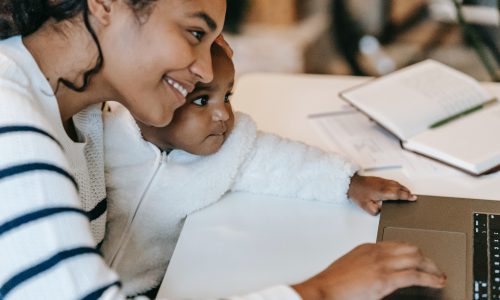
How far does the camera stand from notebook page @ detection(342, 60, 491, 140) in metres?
1.27

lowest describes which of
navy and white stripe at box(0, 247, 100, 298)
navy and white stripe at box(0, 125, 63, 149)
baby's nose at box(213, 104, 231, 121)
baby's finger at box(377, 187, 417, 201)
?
navy and white stripe at box(0, 247, 100, 298)

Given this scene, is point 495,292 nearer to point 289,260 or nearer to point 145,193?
point 289,260

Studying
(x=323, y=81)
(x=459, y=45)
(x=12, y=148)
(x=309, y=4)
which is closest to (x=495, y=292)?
(x=12, y=148)

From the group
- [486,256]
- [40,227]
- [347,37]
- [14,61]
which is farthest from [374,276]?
[347,37]

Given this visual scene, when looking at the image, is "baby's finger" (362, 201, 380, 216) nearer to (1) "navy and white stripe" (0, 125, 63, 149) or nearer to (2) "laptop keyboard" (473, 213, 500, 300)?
(2) "laptop keyboard" (473, 213, 500, 300)

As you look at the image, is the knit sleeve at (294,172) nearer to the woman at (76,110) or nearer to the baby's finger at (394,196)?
the baby's finger at (394,196)

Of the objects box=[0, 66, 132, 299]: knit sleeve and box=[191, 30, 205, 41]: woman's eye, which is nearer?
box=[0, 66, 132, 299]: knit sleeve

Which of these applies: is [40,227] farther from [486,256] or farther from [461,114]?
[461,114]

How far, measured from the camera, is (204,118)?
1.10 m

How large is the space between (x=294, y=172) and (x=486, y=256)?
0.32 m

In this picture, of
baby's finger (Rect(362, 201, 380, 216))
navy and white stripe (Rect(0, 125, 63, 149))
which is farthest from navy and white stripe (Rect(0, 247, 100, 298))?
baby's finger (Rect(362, 201, 380, 216))

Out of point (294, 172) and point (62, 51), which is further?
point (294, 172)

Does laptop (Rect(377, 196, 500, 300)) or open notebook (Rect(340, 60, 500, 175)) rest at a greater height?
open notebook (Rect(340, 60, 500, 175))

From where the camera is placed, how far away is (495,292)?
0.88 meters
